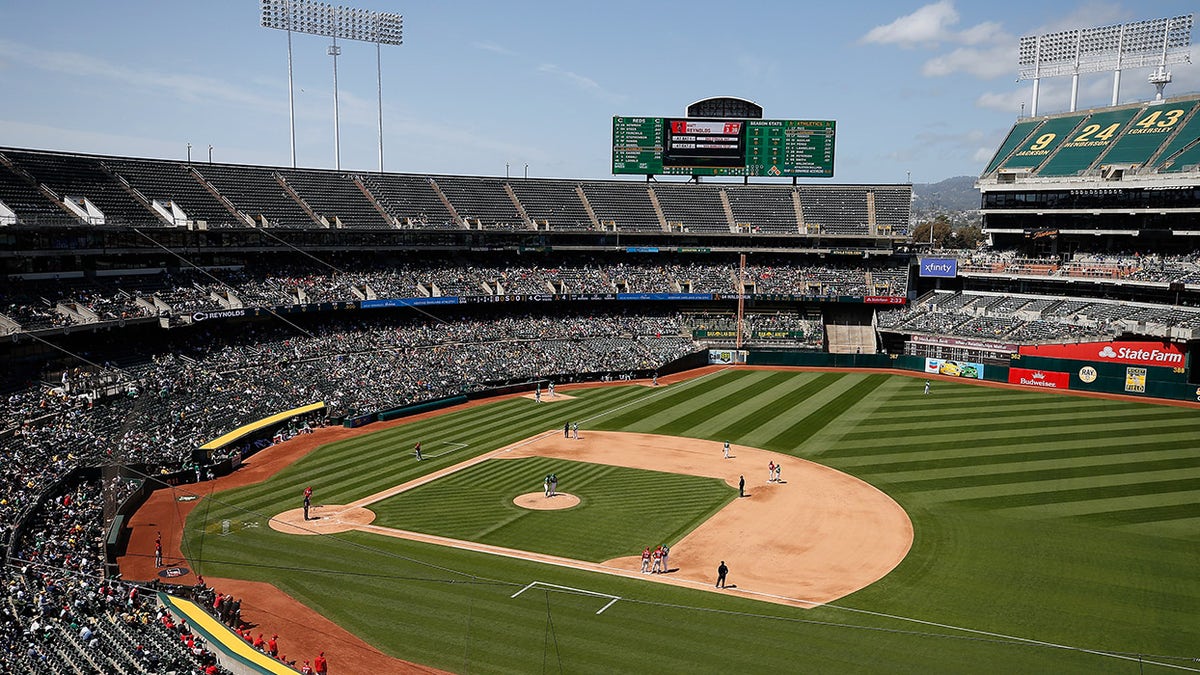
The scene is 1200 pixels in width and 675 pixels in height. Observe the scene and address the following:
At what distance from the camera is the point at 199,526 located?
A: 2883cm

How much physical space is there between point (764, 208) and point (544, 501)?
52334 millimetres

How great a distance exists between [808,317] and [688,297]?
422 inches

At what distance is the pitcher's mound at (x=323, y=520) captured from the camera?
92.7 ft

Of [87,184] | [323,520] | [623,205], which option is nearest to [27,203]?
[87,184]

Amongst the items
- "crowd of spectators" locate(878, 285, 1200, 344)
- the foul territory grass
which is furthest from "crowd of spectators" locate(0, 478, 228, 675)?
"crowd of spectators" locate(878, 285, 1200, 344)

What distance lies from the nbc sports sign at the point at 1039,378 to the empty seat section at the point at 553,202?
118ft

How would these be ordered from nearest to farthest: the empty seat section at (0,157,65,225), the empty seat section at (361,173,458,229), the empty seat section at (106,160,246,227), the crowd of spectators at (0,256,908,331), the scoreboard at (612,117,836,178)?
the empty seat section at (0,157,65,225)
the crowd of spectators at (0,256,908,331)
the empty seat section at (106,160,246,227)
the empty seat section at (361,173,458,229)
the scoreboard at (612,117,836,178)

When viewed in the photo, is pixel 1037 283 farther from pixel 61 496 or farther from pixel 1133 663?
pixel 61 496

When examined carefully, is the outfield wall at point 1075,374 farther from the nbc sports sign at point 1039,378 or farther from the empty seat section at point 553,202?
the empty seat section at point 553,202

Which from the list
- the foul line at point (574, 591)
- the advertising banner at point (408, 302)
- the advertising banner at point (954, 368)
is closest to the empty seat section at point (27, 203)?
the advertising banner at point (408, 302)

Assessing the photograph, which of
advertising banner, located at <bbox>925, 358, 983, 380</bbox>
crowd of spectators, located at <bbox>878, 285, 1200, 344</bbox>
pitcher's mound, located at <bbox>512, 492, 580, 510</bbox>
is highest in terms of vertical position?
crowd of spectators, located at <bbox>878, 285, 1200, 344</bbox>

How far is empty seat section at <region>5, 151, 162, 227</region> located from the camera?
4672 centimetres

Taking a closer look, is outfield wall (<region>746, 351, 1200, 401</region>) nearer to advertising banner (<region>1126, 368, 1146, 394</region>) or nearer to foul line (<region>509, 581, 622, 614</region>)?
advertising banner (<region>1126, 368, 1146, 394</region>)

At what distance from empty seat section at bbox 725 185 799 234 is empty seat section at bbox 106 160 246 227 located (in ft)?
142
